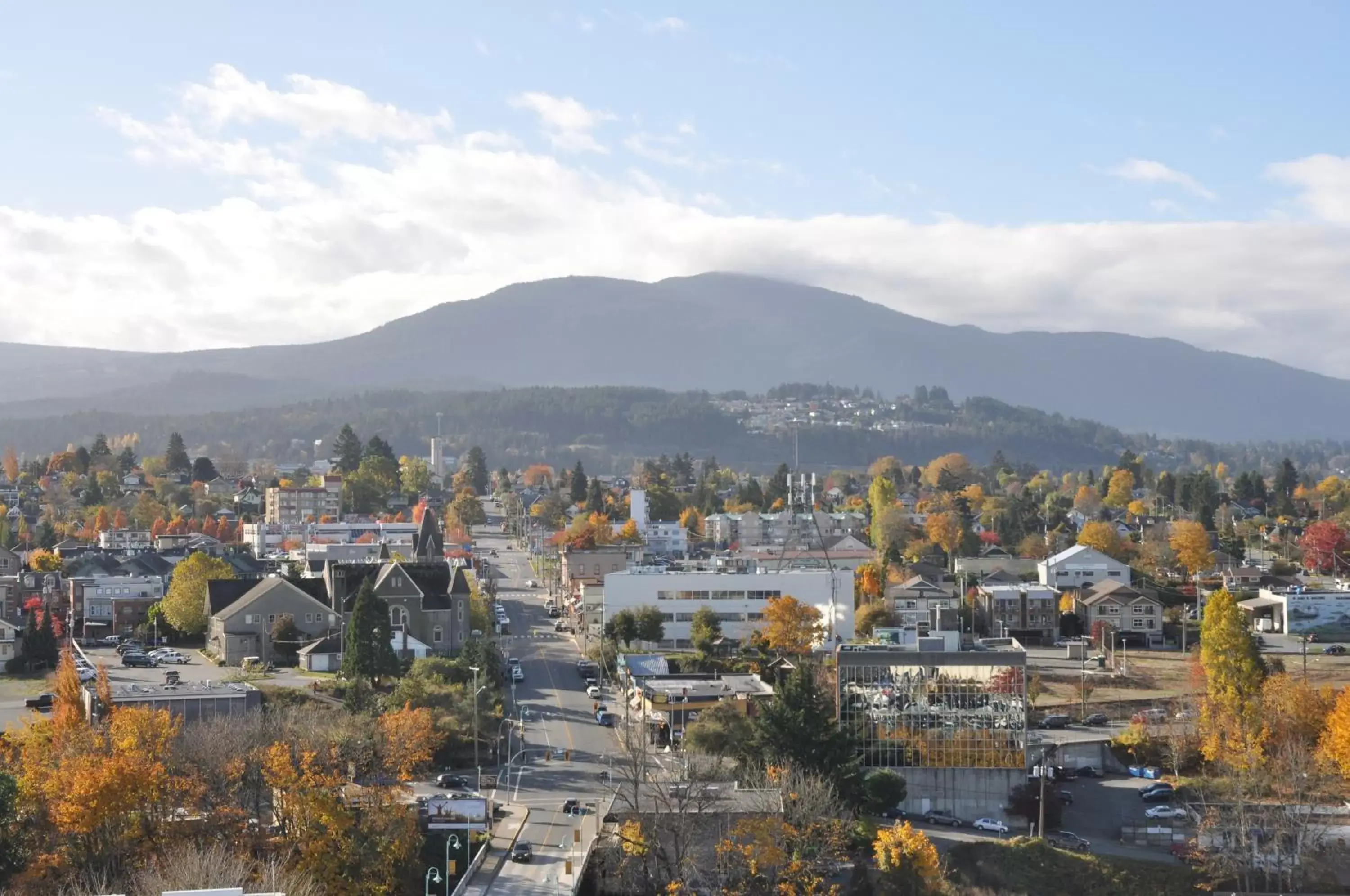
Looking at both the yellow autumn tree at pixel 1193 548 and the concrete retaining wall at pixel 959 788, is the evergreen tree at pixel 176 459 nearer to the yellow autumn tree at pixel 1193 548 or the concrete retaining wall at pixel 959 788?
the yellow autumn tree at pixel 1193 548

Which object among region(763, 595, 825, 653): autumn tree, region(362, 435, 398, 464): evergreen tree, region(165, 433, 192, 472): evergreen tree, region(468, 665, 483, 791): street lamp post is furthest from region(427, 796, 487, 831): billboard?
region(165, 433, 192, 472): evergreen tree

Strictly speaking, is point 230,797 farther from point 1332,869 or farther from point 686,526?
point 686,526

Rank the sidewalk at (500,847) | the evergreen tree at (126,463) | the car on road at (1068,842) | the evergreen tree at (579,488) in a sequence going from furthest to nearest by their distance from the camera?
the evergreen tree at (126,463) < the evergreen tree at (579,488) < the car on road at (1068,842) < the sidewalk at (500,847)

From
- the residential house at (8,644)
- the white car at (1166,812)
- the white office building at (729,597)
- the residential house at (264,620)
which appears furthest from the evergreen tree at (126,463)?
the white car at (1166,812)

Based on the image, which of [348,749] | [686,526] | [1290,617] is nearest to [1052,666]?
[1290,617]

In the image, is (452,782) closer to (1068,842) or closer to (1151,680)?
(1068,842)
